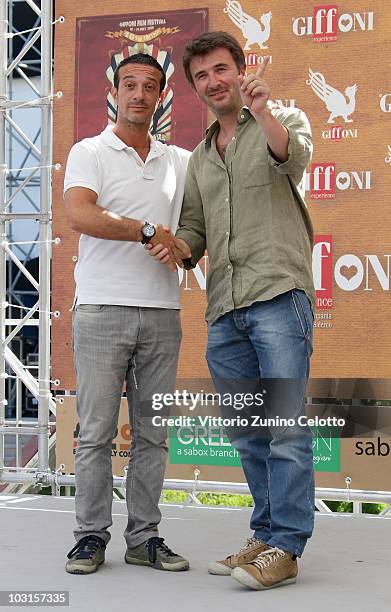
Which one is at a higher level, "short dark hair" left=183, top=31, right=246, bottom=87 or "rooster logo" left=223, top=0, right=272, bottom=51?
"rooster logo" left=223, top=0, right=272, bottom=51

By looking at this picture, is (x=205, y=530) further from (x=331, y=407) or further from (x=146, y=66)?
(x=146, y=66)

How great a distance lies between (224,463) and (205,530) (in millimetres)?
663

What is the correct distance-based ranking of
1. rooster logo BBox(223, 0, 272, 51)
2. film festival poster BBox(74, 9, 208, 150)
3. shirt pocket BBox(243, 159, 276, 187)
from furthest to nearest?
film festival poster BBox(74, 9, 208, 150)
rooster logo BBox(223, 0, 272, 51)
shirt pocket BBox(243, 159, 276, 187)

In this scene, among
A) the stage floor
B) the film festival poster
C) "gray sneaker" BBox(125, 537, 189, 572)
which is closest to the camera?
the stage floor

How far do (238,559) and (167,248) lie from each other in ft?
3.23

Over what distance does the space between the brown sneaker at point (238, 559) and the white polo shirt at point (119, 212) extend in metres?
0.81

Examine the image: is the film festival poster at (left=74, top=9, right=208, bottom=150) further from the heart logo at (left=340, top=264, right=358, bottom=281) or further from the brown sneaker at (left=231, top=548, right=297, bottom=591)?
the brown sneaker at (left=231, top=548, right=297, bottom=591)

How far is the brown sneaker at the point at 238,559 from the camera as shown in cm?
299

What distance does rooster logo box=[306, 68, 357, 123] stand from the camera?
4297 mm

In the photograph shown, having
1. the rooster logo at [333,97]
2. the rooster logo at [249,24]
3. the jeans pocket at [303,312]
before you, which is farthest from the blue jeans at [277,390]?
the rooster logo at [249,24]

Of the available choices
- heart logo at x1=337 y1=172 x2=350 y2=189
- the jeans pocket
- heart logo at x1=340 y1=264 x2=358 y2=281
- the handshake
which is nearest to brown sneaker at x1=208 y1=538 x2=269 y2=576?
the jeans pocket

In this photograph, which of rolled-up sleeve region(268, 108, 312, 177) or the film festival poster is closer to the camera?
rolled-up sleeve region(268, 108, 312, 177)

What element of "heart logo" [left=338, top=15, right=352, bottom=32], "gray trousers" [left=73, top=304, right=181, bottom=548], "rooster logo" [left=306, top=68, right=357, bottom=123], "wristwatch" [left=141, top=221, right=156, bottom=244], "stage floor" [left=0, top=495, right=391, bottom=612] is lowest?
"stage floor" [left=0, top=495, right=391, bottom=612]

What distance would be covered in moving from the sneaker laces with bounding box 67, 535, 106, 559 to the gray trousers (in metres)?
0.02
